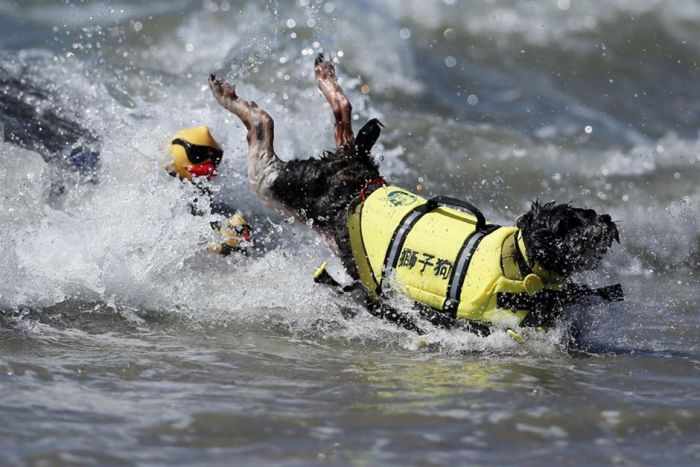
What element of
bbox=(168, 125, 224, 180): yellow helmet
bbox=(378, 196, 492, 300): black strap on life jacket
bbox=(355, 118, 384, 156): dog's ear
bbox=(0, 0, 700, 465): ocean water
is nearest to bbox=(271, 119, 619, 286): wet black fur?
bbox=(355, 118, 384, 156): dog's ear

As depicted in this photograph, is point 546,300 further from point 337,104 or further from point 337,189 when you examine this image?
point 337,104

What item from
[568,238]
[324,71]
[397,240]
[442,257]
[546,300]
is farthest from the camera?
[324,71]

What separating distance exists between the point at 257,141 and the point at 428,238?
1.60m

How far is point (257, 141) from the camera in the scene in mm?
6559

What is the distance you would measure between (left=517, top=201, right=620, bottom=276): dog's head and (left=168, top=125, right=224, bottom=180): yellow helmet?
134 inches

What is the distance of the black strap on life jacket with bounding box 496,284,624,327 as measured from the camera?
5.24 m

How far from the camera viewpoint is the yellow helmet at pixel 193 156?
7.84m

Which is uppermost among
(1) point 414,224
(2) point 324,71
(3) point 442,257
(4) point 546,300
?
(2) point 324,71

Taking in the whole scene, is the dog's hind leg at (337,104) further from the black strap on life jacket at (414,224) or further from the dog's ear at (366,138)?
the black strap on life jacket at (414,224)

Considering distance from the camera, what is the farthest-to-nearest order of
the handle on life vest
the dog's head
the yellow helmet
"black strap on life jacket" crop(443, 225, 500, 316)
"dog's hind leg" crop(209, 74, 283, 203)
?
the yellow helmet → "dog's hind leg" crop(209, 74, 283, 203) → the handle on life vest → "black strap on life jacket" crop(443, 225, 500, 316) → the dog's head

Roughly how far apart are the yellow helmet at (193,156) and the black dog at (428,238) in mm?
1341

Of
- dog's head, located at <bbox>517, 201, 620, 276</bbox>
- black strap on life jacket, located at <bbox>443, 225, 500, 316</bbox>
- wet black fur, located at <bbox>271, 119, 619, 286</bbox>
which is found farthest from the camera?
black strap on life jacket, located at <bbox>443, 225, 500, 316</bbox>

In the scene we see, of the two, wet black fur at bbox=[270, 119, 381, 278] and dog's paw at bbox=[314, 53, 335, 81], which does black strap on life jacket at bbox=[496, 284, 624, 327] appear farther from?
dog's paw at bbox=[314, 53, 335, 81]

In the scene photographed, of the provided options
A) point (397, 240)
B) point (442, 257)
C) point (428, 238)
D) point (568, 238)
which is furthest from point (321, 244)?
point (568, 238)
